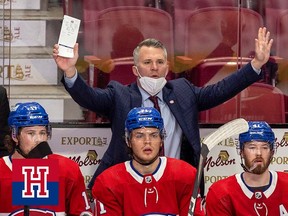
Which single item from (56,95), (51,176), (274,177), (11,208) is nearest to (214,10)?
(56,95)

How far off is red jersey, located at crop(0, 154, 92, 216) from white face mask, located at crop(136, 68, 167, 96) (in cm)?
53

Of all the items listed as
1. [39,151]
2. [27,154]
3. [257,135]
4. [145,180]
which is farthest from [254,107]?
[39,151]

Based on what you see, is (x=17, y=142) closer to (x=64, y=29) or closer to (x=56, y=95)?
(x=64, y=29)

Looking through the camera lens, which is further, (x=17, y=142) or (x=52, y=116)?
(x=52, y=116)

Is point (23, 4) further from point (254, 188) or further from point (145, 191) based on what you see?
point (254, 188)

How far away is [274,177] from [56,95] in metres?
1.35

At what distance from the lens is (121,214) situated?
3.85 m

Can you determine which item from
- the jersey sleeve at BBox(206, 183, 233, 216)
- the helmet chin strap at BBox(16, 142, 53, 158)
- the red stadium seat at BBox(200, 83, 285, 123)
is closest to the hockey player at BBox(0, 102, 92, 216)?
the helmet chin strap at BBox(16, 142, 53, 158)

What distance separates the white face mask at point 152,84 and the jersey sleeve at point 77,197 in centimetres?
55

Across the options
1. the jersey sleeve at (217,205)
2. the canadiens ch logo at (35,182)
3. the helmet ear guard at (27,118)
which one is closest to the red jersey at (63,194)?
the helmet ear guard at (27,118)

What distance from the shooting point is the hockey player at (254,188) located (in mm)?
3895

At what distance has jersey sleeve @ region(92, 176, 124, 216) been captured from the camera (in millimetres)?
3828

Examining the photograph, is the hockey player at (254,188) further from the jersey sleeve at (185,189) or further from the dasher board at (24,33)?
the dasher board at (24,33)

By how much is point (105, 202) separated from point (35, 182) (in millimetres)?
726
